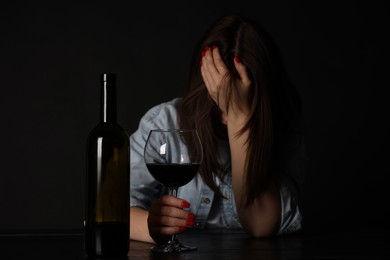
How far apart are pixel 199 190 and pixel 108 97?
2.56ft

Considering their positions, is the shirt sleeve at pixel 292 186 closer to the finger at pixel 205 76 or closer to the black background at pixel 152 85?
the finger at pixel 205 76

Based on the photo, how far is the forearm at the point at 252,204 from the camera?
4.62 ft

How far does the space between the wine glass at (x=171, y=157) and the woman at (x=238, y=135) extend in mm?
316

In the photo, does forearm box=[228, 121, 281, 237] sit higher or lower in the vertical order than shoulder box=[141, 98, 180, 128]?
lower

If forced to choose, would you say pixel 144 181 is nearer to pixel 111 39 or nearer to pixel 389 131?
pixel 111 39

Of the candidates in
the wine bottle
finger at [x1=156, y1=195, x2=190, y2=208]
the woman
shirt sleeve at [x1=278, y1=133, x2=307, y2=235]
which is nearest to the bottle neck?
the wine bottle

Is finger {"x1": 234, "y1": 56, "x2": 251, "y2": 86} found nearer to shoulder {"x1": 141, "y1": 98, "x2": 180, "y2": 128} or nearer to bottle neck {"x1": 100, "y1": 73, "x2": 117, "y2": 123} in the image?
shoulder {"x1": 141, "y1": 98, "x2": 180, "y2": 128}

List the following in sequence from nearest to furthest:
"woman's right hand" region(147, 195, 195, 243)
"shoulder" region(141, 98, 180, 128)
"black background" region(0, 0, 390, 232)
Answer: "woman's right hand" region(147, 195, 195, 243) → "shoulder" region(141, 98, 180, 128) → "black background" region(0, 0, 390, 232)

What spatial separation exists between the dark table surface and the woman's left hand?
1.18 ft

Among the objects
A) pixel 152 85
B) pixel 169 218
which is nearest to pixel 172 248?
pixel 169 218

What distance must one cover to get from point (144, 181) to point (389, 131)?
1674 millimetres

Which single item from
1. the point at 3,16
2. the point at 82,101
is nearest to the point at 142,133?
the point at 82,101

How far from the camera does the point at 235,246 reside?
1115mm

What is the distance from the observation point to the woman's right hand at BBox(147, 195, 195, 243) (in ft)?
3.54
